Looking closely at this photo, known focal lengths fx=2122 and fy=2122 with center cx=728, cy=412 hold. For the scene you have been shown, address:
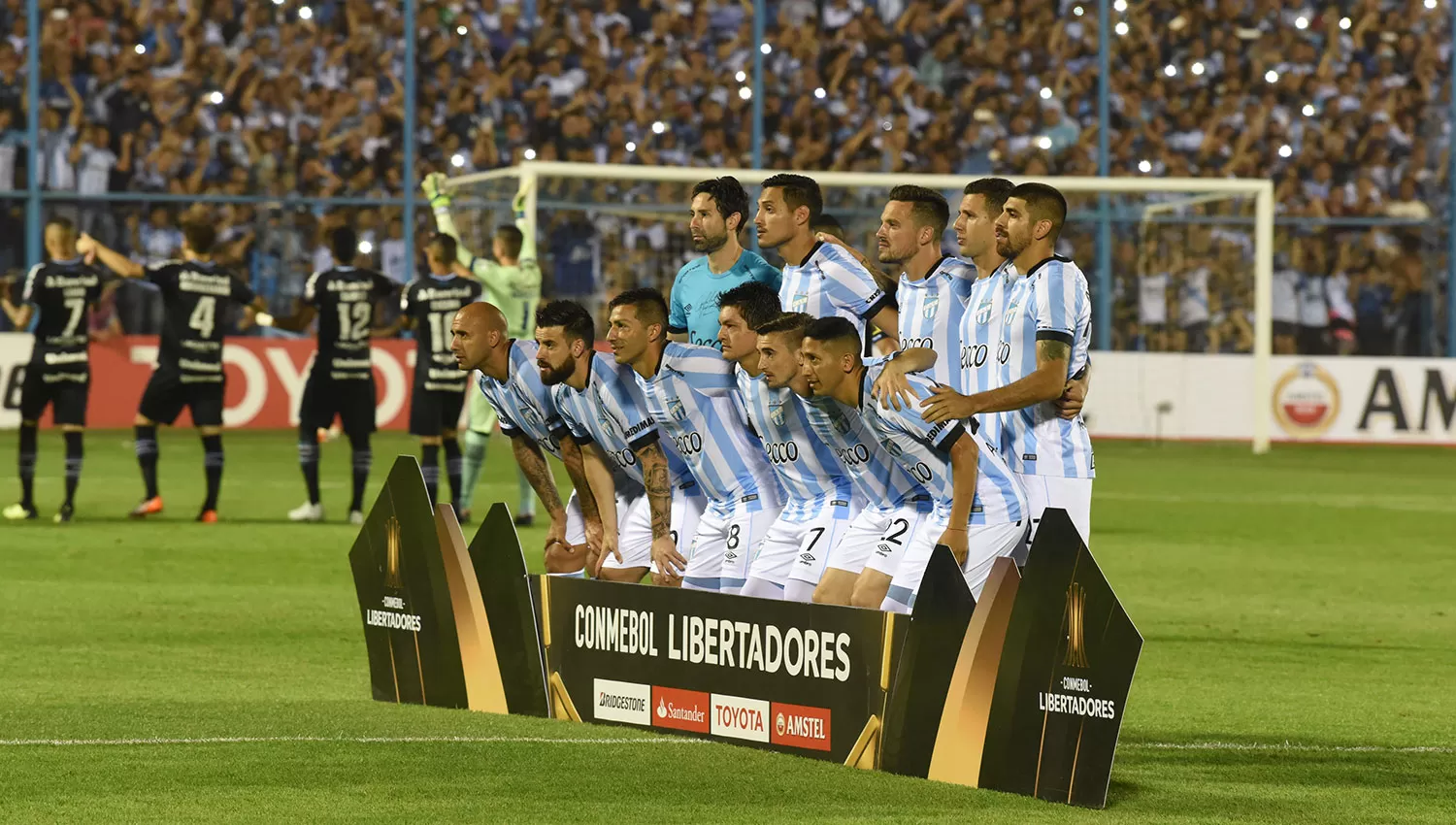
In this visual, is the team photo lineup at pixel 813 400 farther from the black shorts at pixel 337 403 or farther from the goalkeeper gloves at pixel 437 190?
the black shorts at pixel 337 403

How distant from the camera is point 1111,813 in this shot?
582 centimetres

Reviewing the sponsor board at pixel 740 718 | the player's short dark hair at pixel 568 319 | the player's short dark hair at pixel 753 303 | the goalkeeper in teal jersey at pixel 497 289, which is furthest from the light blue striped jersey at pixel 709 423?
the goalkeeper in teal jersey at pixel 497 289

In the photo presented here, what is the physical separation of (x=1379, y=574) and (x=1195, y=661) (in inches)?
163

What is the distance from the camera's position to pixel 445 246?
14750 mm

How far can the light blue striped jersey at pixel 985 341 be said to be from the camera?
7.75 metres

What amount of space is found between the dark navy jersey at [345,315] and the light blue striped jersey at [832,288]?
7.14 metres

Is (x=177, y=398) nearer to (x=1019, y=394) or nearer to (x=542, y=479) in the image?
(x=542, y=479)

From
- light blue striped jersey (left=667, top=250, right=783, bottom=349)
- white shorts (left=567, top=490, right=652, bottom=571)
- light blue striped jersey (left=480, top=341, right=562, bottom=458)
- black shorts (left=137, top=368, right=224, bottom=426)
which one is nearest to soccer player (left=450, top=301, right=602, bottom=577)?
light blue striped jersey (left=480, top=341, right=562, bottom=458)

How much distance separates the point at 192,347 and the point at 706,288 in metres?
7.26

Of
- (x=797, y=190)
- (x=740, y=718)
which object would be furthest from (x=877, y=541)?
(x=797, y=190)

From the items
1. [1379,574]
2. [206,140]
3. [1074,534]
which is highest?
[206,140]

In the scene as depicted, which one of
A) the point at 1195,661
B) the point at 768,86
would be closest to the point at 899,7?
the point at 768,86

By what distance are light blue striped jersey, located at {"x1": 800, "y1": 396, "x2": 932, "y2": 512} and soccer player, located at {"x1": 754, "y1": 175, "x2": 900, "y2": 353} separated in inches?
34.1

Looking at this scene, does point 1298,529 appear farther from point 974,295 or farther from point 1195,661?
point 974,295
